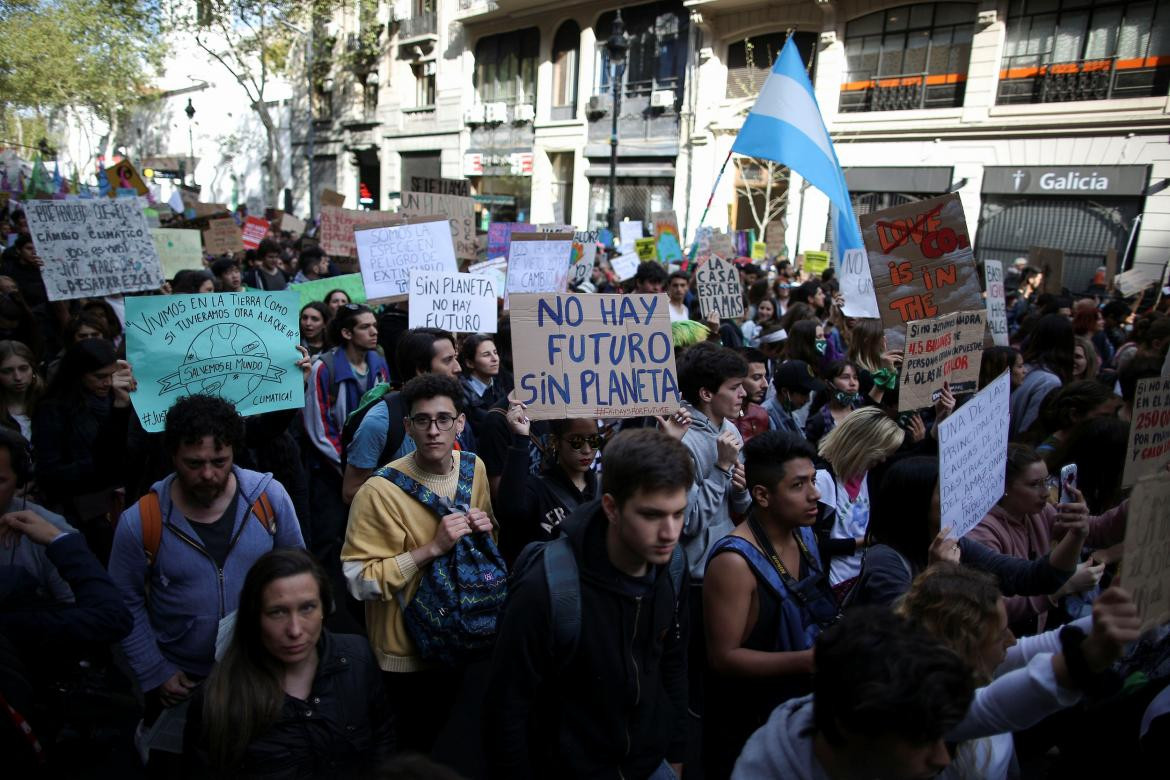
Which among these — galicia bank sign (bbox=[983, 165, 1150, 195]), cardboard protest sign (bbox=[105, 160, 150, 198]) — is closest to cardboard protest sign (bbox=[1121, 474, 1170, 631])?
cardboard protest sign (bbox=[105, 160, 150, 198])

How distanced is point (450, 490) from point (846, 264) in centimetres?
552

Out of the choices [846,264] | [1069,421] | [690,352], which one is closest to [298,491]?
[690,352]

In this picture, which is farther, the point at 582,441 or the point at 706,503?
the point at 706,503

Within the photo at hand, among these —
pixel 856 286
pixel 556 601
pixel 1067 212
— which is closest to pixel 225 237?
pixel 856 286

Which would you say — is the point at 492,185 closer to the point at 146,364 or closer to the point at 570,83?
the point at 570,83

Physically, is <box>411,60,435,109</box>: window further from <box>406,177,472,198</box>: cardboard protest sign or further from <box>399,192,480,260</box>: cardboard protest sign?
<box>399,192,480,260</box>: cardboard protest sign

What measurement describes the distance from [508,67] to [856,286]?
27655mm

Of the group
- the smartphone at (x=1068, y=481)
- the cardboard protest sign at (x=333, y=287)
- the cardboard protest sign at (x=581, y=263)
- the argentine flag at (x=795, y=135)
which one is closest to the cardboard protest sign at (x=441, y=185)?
the cardboard protest sign at (x=581, y=263)

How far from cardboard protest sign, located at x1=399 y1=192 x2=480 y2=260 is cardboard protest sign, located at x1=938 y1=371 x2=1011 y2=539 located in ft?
22.0

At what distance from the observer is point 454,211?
8.93m

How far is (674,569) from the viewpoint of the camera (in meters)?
2.31

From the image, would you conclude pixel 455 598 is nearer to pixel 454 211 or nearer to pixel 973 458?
pixel 973 458

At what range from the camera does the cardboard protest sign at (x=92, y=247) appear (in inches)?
216

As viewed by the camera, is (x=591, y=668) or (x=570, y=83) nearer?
(x=591, y=668)
